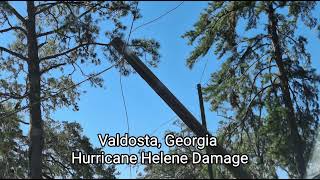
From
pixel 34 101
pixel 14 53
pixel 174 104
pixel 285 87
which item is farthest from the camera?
pixel 14 53

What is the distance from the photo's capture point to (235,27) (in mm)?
23453

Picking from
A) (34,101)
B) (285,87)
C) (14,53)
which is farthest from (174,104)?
(14,53)

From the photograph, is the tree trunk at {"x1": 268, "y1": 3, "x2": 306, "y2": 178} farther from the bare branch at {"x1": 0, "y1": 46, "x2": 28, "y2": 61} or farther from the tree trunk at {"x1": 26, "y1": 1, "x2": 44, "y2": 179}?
the bare branch at {"x1": 0, "y1": 46, "x2": 28, "y2": 61}

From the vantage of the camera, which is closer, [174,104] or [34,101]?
[174,104]

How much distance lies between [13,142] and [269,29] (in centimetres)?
1147

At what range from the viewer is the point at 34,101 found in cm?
2197

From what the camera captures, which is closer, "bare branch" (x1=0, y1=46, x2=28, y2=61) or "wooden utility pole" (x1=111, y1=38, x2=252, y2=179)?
"wooden utility pole" (x1=111, y1=38, x2=252, y2=179)

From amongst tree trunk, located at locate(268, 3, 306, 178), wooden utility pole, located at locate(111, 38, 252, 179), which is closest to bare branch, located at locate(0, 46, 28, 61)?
wooden utility pole, located at locate(111, 38, 252, 179)

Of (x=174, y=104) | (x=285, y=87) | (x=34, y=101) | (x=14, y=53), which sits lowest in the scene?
(x=174, y=104)

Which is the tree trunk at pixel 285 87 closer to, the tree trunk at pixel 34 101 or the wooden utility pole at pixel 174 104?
the wooden utility pole at pixel 174 104

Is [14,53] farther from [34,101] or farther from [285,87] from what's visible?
[285,87]

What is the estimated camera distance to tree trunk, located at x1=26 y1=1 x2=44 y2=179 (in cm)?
2073

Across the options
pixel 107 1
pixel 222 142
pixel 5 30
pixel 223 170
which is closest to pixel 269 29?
pixel 222 142

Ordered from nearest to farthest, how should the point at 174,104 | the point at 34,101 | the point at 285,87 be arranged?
the point at 174,104 → the point at 34,101 → the point at 285,87
